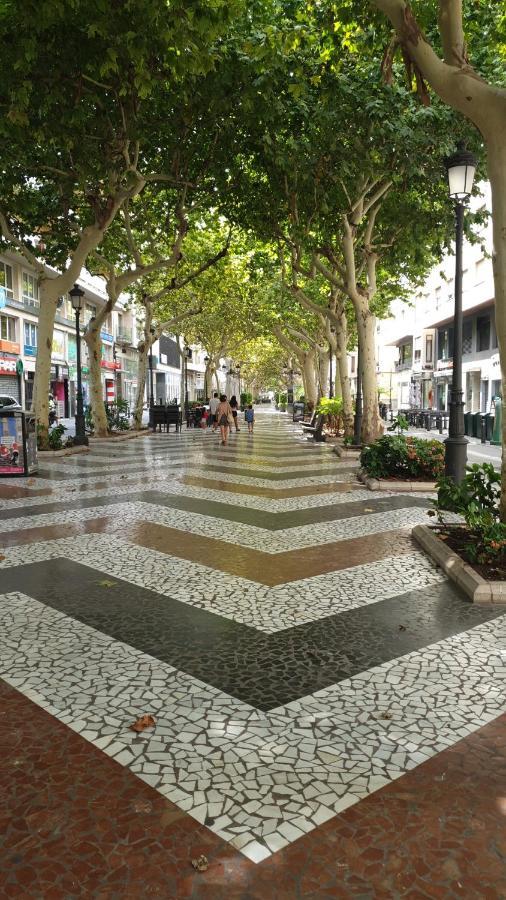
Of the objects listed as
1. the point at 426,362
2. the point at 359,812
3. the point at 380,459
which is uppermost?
the point at 426,362

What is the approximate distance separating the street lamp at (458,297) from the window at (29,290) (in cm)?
3138

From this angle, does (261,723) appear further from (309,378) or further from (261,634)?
(309,378)

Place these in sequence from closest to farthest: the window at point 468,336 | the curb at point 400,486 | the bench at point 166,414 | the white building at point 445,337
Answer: the curb at point 400,486 < the bench at point 166,414 < the white building at point 445,337 < the window at point 468,336

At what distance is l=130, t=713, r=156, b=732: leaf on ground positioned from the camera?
3.04m

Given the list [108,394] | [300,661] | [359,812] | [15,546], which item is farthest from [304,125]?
[108,394]

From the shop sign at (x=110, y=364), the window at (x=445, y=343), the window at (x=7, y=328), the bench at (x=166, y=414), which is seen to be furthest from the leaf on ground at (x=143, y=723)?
the shop sign at (x=110, y=364)

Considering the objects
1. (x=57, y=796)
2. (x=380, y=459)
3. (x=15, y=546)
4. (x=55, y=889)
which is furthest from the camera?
(x=380, y=459)

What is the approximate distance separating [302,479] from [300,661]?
333 inches

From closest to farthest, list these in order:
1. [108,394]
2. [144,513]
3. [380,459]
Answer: [144,513] < [380,459] < [108,394]

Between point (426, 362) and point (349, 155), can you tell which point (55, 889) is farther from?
point (426, 362)

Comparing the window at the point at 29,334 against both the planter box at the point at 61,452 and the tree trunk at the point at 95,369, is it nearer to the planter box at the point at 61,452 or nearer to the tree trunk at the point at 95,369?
the tree trunk at the point at 95,369

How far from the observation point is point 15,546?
6844 millimetres

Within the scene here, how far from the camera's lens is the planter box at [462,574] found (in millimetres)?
4969

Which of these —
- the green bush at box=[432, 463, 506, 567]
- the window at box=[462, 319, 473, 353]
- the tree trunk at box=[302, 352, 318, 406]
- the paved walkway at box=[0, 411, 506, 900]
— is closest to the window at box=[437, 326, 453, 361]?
the window at box=[462, 319, 473, 353]
